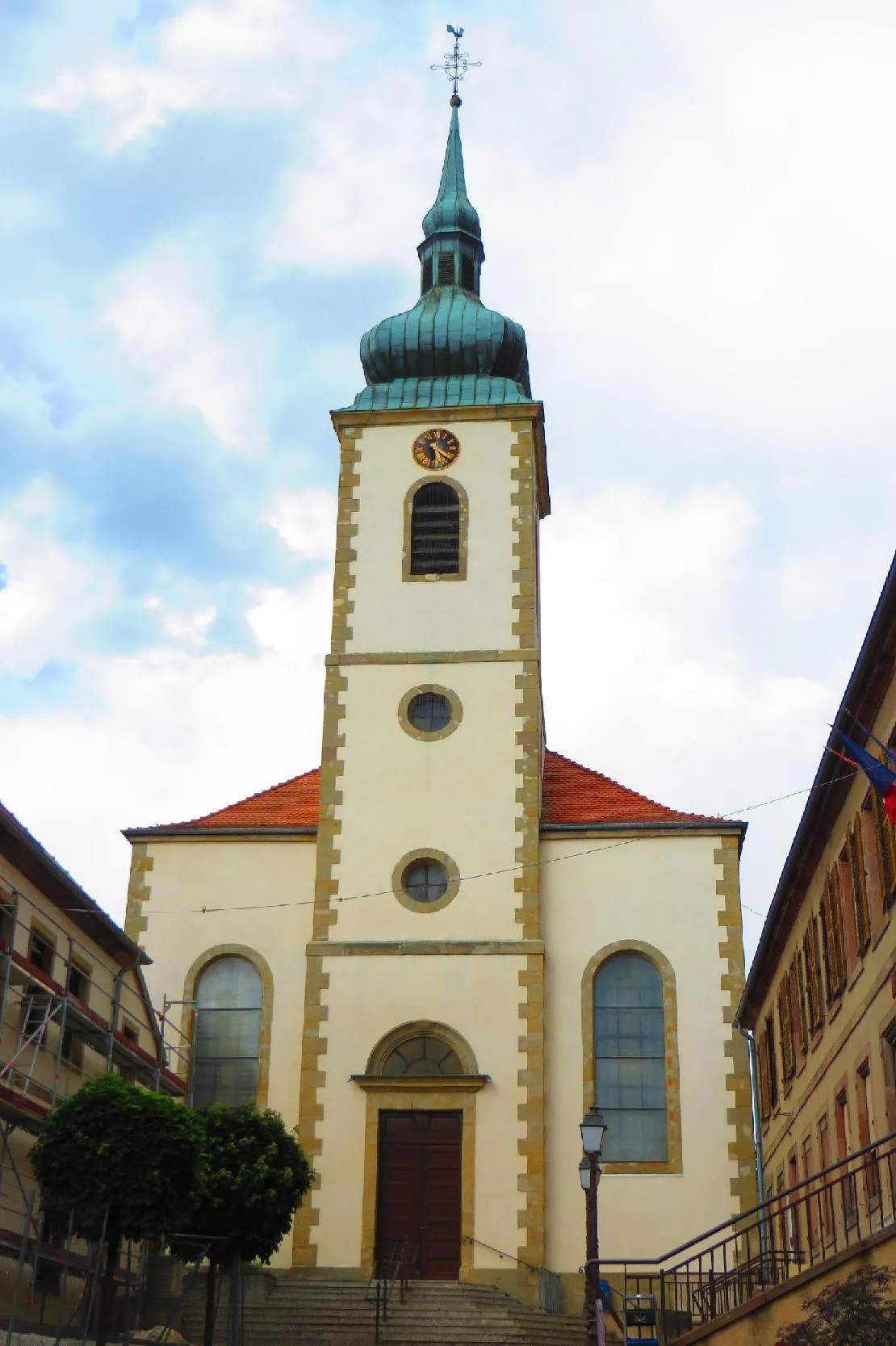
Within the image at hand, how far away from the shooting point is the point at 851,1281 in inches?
539

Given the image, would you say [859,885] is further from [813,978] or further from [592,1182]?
[592,1182]

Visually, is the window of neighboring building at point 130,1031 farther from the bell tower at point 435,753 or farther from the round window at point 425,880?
the round window at point 425,880

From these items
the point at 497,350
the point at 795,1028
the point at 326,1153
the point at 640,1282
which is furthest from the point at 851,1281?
the point at 497,350

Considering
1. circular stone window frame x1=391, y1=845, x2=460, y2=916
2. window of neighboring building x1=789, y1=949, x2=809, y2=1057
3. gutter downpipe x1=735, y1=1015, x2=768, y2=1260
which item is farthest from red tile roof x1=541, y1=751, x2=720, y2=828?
window of neighboring building x1=789, y1=949, x2=809, y2=1057

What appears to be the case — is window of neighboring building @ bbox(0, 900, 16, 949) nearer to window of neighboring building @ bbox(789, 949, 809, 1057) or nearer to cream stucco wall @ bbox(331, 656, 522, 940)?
cream stucco wall @ bbox(331, 656, 522, 940)

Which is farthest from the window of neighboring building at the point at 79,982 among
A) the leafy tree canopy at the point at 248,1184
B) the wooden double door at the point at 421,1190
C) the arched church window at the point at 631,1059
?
the arched church window at the point at 631,1059

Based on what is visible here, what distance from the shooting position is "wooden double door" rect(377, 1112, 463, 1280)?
28859mm

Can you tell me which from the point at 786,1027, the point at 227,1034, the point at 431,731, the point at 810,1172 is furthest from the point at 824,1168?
the point at 431,731

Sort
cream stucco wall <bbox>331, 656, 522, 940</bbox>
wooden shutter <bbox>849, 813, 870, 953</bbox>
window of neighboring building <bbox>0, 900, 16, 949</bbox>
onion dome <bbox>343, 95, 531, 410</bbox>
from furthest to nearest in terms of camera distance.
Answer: onion dome <bbox>343, 95, 531, 410</bbox> → cream stucco wall <bbox>331, 656, 522, 940</bbox> → window of neighboring building <bbox>0, 900, 16, 949</bbox> → wooden shutter <bbox>849, 813, 870, 953</bbox>

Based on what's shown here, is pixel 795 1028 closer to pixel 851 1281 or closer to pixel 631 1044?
pixel 631 1044

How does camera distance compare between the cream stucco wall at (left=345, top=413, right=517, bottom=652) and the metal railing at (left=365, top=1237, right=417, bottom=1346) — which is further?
the cream stucco wall at (left=345, top=413, right=517, bottom=652)

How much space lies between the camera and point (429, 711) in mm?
32938

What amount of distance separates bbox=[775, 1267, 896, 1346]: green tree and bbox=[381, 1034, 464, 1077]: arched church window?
16592 millimetres

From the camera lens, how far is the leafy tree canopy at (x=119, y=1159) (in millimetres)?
19156
